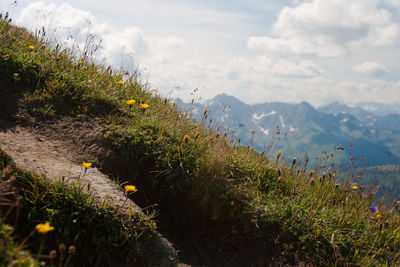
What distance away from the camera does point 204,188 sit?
464cm

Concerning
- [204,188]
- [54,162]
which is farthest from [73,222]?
[204,188]

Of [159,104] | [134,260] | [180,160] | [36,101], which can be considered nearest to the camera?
[134,260]

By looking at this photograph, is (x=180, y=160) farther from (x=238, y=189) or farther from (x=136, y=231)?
(x=136, y=231)

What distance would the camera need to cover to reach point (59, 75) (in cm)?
541

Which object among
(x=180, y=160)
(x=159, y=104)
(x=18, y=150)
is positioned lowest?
(x=18, y=150)

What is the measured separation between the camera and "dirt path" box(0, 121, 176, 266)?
349 centimetres

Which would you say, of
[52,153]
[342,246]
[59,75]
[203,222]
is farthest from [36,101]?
[342,246]

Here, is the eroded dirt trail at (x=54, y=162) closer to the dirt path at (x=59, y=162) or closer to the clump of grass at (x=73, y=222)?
the dirt path at (x=59, y=162)

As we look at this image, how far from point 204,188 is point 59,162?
7.11 ft

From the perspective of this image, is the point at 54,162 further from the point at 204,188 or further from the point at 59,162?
the point at 204,188

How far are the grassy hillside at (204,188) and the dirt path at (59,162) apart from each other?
345mm

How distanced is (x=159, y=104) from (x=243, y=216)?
3.18 m

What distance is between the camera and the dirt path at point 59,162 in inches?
137

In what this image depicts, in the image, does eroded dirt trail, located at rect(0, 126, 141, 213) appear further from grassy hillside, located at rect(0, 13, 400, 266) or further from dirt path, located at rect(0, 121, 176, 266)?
grassy hillside, located at rect(0, 13, 400, 266)
